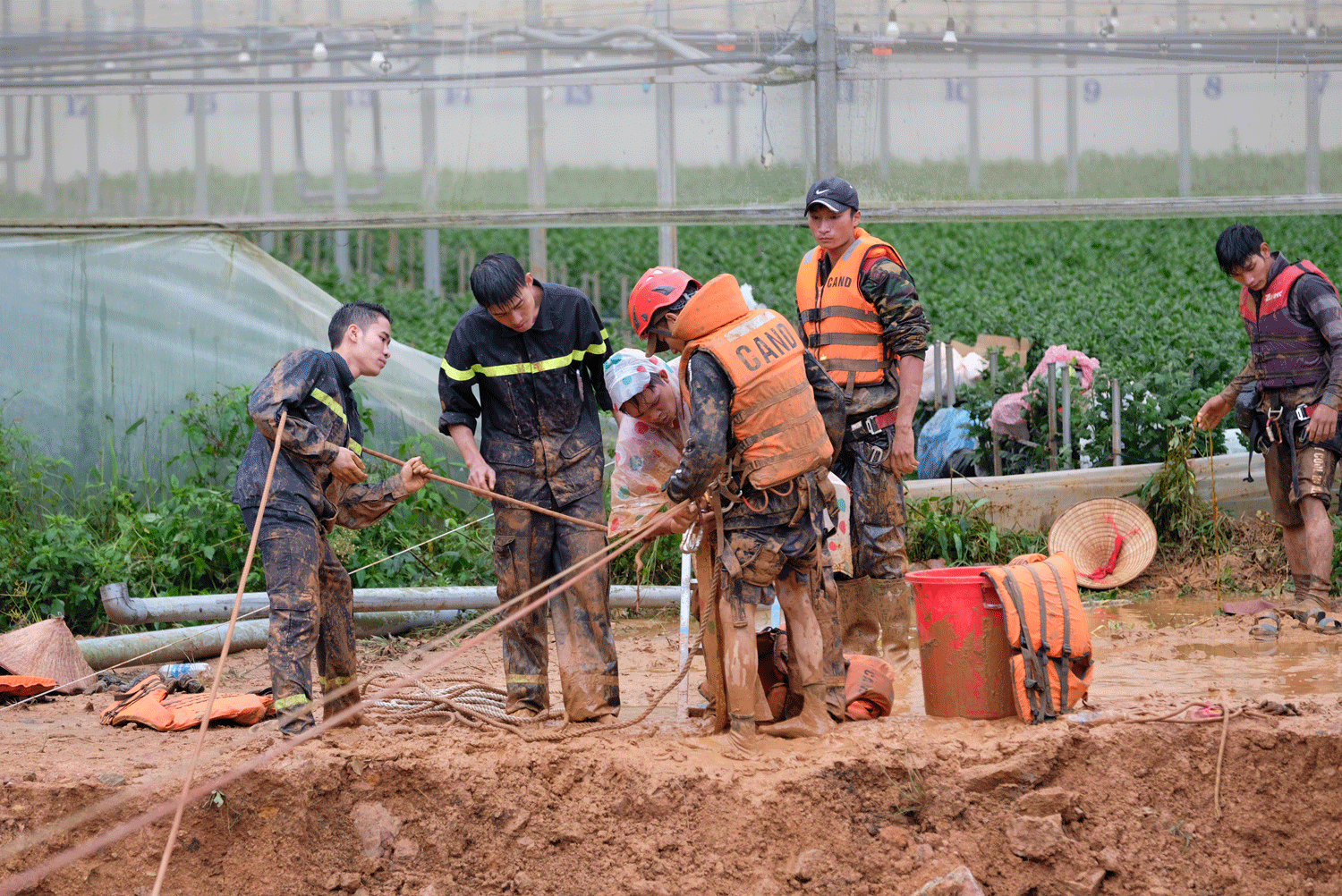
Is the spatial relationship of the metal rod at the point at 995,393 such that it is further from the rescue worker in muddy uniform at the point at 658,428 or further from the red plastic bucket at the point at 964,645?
the red plastic bucket at the point at 964,645

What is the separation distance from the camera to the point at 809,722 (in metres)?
4.91

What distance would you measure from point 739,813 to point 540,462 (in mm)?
1626

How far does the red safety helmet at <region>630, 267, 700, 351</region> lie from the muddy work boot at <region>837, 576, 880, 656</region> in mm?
1871

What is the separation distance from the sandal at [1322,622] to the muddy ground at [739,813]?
1521 millimetres

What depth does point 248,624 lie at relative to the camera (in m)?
7.02

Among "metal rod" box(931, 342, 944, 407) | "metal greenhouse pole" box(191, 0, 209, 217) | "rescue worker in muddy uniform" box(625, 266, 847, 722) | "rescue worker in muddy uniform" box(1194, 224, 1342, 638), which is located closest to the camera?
"rescue worker in muddy uniform" box(625, 266, 847, 722)

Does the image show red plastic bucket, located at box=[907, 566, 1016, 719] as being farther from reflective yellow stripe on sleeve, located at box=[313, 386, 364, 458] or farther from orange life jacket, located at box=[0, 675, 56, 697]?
orange life jacket, located at box=[0, 675, 56, 697]

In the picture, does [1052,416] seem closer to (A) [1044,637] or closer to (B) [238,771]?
(A) [1044,637]

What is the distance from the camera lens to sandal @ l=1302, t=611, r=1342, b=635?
21.1 feet

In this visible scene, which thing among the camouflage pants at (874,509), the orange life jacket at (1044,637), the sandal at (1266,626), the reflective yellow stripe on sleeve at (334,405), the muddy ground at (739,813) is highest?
the reflective yellow stripe on sleeve at (334,405)

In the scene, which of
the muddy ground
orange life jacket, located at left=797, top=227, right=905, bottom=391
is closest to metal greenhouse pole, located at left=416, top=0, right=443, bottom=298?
orange life jacket, located at left=797, top=227, right=905, bottom=391

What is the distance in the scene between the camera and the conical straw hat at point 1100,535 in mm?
7641

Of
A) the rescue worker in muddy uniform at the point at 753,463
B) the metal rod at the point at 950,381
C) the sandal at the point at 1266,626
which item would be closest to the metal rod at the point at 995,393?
the metal rod at the point at 950,381

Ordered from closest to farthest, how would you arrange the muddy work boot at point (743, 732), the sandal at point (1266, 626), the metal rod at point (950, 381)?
the muddy work boot at point (743, 732), the sandal at point (1266, 626), the metal rod at point (950, 381)
